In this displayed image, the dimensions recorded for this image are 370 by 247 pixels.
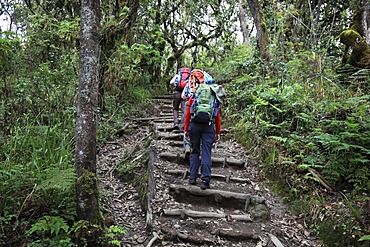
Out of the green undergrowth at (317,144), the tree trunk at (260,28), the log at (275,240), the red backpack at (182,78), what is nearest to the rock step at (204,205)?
the log at (275,240)

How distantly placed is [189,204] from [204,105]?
1800mm

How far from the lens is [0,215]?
3744mm

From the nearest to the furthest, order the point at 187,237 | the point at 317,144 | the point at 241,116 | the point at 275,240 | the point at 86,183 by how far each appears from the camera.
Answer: the point at 86,183
the point at 187,237
the point at 275,240
the point at 317,144
the point at 241,116

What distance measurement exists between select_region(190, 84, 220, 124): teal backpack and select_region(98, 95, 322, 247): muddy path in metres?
1.29

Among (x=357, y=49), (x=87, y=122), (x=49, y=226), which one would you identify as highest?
(x=357, y=49)

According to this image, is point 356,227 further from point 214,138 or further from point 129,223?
point 129,223

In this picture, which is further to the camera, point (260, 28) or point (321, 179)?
point (260, 28)

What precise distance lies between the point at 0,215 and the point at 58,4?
32.4 ft

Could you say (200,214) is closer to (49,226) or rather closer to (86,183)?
(86,183)

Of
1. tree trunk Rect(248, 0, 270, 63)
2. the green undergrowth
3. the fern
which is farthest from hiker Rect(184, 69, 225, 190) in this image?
tree trunk Rect(248, 0, 270, 63)

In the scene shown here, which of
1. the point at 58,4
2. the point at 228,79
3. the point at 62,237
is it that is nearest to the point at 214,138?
the point at 62,237

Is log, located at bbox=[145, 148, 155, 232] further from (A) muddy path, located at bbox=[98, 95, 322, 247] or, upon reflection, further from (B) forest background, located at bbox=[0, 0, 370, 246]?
(B) forest background, located at bbox=[0, 0, 370, 246]

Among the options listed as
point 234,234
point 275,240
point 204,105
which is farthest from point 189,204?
point 204,105

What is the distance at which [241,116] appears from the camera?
337 inches
